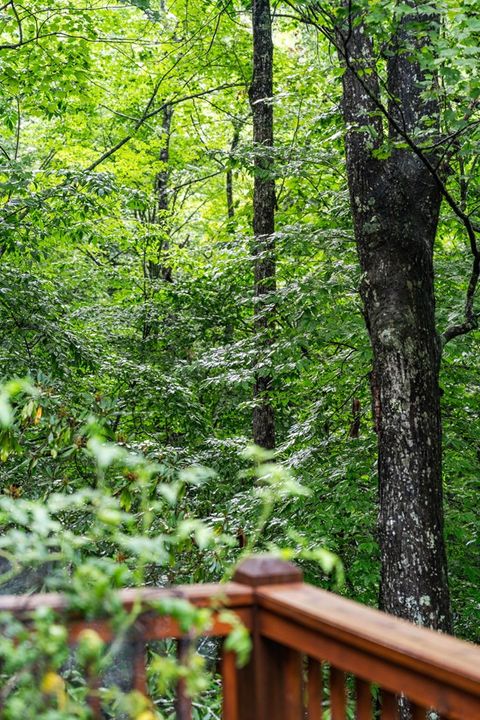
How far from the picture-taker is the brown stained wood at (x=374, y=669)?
129cm

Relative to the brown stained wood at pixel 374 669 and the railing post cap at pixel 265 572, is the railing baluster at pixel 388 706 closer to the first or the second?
the brown stained wood at pixel 374 669

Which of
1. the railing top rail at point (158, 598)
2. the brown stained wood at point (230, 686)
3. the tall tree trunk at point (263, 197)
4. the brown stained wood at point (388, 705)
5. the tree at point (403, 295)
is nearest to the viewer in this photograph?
the railing top rail at point (158, 598)

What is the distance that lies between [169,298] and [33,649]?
11.3 meters

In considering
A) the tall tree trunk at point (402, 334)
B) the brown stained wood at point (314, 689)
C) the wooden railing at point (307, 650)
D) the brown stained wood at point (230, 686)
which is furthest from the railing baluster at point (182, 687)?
the tall tree trunk at point (402, 334)

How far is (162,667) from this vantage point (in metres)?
1.25

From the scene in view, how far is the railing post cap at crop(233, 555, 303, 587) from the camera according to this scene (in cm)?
168

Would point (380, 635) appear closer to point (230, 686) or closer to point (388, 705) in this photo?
point (388, 705)

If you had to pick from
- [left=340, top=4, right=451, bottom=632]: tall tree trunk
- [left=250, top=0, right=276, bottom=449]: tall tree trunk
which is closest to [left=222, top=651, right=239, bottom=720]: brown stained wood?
[left=340, top=4, right=451, bottom=632]: tall tree trunk

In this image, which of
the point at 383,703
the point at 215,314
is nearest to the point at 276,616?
the point at 383,703

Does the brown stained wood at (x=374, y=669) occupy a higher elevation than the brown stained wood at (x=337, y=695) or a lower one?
higher

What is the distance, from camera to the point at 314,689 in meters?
1.63

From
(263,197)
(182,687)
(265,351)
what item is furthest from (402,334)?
(263,197)

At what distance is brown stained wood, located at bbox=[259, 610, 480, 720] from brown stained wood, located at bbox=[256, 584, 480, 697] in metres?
0.01

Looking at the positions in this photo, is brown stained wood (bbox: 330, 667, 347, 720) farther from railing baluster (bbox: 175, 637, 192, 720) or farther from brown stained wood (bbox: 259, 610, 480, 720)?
railing baluster (bbox: 175, 637, 192, 720)
